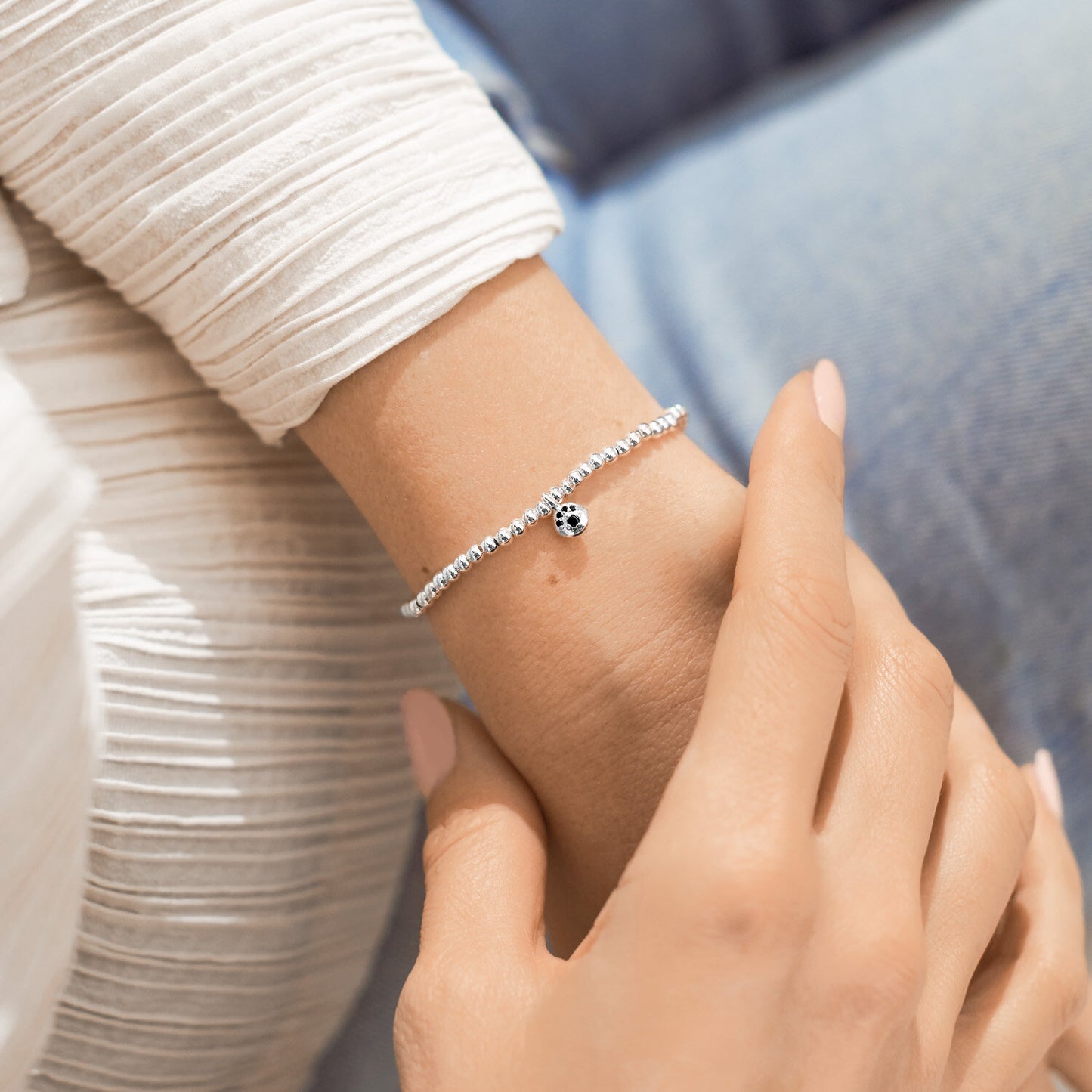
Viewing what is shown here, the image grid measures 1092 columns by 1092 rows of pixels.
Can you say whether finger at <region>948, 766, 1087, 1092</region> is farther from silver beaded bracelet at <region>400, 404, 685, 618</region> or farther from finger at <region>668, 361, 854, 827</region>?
silver beaded bracelet at <region>400, 404, 685, 618</region>

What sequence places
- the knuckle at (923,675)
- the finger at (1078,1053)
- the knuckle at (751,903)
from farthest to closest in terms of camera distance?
the finger at (1078,1053) < the knuckle at (923,675) < the knuckle at (751,903)

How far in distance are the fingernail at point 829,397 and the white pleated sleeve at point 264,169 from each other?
22 cm

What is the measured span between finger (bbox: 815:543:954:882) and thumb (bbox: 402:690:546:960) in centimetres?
16

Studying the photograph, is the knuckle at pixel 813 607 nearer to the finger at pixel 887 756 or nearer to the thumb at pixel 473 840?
the finger at pixel 887 756

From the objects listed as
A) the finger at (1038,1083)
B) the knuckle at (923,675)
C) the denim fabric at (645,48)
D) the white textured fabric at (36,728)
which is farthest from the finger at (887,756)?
the denim fabric at (645,48)

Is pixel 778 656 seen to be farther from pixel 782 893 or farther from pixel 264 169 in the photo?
pixel 264 169

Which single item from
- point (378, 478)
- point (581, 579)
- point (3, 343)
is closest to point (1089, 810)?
point (581, 579)

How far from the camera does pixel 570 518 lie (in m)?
0.51

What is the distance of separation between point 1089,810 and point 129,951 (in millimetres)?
783

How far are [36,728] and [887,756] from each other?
1.46ft

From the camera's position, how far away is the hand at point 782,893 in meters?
0.41

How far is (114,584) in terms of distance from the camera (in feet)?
1.78

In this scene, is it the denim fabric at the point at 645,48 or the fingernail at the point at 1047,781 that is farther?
the denim fabric at the point at 645,48

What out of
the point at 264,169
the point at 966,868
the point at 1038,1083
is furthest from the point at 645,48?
the point at 1038,1083
